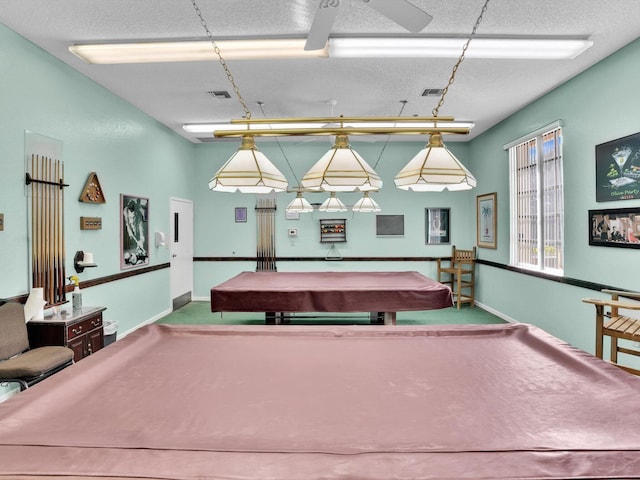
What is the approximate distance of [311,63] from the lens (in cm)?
383

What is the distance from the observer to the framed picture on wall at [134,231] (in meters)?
4.97

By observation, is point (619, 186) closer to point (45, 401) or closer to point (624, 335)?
point (624, 335)

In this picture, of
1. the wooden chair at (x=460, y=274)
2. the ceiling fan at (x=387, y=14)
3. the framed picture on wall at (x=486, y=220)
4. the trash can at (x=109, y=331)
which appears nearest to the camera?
the ceiling fan at (x=387, y=14)

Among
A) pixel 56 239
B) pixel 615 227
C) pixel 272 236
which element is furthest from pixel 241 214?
pixel 615 227

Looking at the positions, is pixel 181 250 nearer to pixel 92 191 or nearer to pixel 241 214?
pixel 241 214

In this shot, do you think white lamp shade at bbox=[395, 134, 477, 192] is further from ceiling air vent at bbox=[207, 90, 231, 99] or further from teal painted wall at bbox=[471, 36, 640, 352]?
ceiling air vent at bbox=[207, 90, 231, 99]

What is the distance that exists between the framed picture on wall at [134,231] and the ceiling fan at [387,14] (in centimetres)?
387

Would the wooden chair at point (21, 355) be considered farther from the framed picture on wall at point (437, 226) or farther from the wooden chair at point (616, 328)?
the framed picture on wall at point (437, 226)

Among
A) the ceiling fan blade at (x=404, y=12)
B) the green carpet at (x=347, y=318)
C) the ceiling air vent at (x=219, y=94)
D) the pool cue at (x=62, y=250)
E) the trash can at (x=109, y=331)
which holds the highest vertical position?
Result: the ceiling air vent at (x=219, y=94)

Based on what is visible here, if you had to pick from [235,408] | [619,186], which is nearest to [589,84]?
[619,186]

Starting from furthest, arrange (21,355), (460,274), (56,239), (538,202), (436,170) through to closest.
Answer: (460,274) < (538,202) < (56,239) < (21,355) < (436,170)

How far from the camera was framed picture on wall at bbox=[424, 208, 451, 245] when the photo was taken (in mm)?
7461

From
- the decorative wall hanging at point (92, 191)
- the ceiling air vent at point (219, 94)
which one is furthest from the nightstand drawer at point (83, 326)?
the ceiling air vent at point (219, 94)

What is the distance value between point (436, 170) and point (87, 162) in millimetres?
3862
